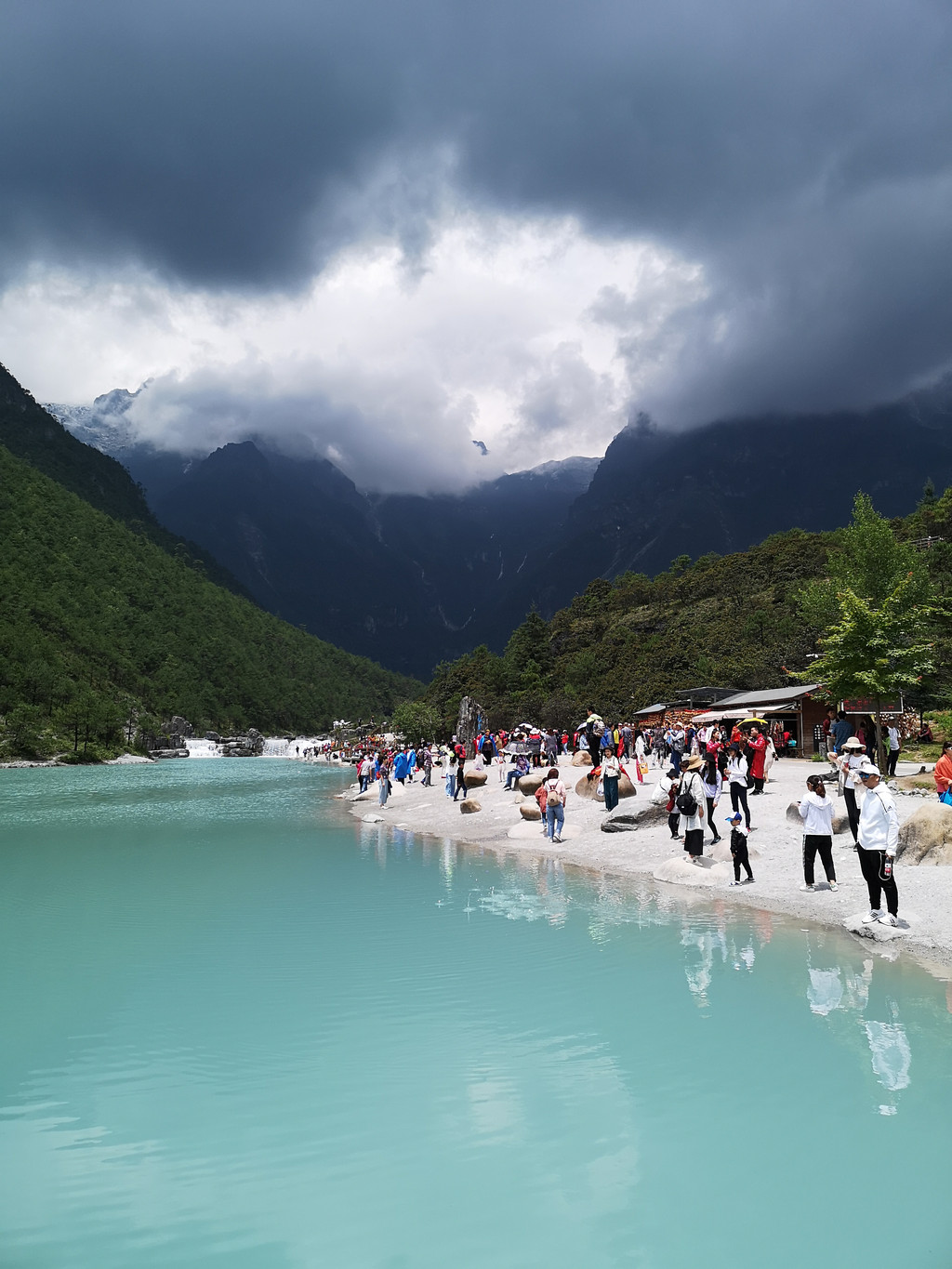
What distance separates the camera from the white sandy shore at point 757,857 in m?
10.8

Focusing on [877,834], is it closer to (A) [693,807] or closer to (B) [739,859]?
(B) [739,859]

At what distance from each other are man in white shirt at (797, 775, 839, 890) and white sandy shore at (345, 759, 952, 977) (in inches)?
12.6

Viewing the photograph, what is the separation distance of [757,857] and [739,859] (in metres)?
1.48

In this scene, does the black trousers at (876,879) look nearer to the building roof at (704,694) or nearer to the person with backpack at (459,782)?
the person with backpack at (459,782)

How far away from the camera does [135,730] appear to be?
346 feet

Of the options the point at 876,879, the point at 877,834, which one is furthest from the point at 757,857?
the point at 877,834

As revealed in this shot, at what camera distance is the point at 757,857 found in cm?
1556

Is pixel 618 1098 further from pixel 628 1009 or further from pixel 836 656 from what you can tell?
pixel 836 656

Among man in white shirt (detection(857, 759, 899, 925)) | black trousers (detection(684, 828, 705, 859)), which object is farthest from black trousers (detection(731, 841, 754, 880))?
man in white shirt (detection(857, 759, 899, 925))

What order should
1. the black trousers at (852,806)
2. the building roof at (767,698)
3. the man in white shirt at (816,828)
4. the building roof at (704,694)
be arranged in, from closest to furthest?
the man in white shirt at (816,828)
the black trousers at (852,806)
the building roof at (767,698)
the building roof at (704,694)

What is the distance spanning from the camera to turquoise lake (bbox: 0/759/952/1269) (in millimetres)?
4883

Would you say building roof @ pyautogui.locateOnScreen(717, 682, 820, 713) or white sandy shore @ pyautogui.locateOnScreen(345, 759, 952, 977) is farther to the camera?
building roof @ pyautogui.locateOnScreen(717, 682, 820, 713)

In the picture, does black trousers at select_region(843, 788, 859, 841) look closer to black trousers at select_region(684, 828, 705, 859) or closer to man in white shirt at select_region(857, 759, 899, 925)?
black trousers at select_region(684, 828, 705, 859)

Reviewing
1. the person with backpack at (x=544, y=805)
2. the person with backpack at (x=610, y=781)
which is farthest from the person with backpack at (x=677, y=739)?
the person with backpack at (x=544, y=805)
